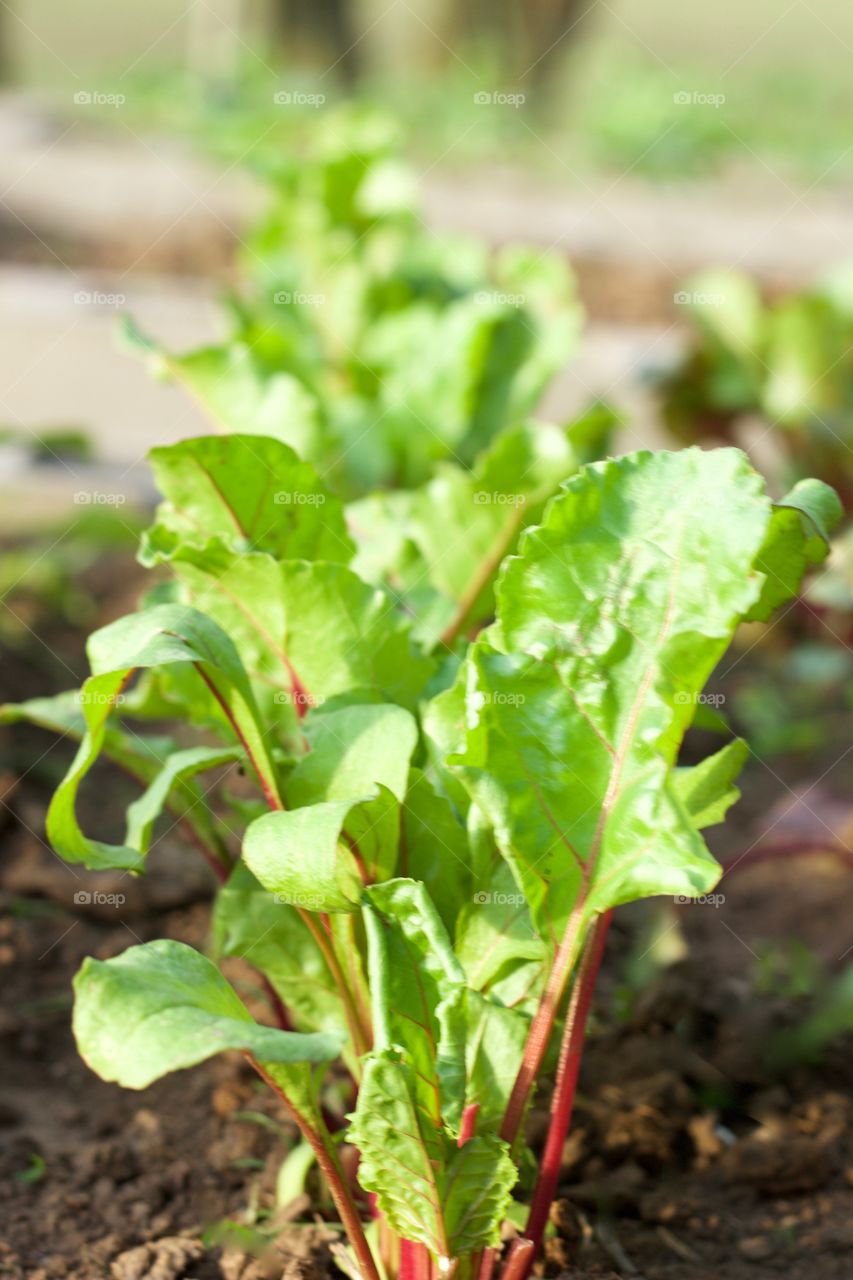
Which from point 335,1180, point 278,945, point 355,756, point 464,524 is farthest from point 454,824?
point 464,524

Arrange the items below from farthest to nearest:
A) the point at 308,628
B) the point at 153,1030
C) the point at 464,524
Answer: the point at 464,524 < the point at 308,628 < the point at 153,1030

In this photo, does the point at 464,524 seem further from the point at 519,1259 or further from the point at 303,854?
the point at 519,1259

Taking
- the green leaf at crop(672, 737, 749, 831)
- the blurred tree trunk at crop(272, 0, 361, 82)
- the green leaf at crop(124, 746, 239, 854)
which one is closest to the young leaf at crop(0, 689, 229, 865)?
the green leaf at crop(124, 746, 239, 854)

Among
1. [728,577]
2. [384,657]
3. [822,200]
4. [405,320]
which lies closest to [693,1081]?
[384,657]

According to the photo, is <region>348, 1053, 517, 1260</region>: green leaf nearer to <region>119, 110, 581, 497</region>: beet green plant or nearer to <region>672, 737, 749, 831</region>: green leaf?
<region>672, 737, 749, 831</region>: green leaf

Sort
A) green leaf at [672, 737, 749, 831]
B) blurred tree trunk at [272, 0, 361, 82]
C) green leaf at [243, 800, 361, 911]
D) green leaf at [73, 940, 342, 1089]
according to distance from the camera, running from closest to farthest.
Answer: green leaf at [73, 940, 342, 1089] → green leaf at [243, 800, 361, 911] → green leaf at [672, 737, 749, 831] → blurred tree trunk at [272, 0, 361, 82]
